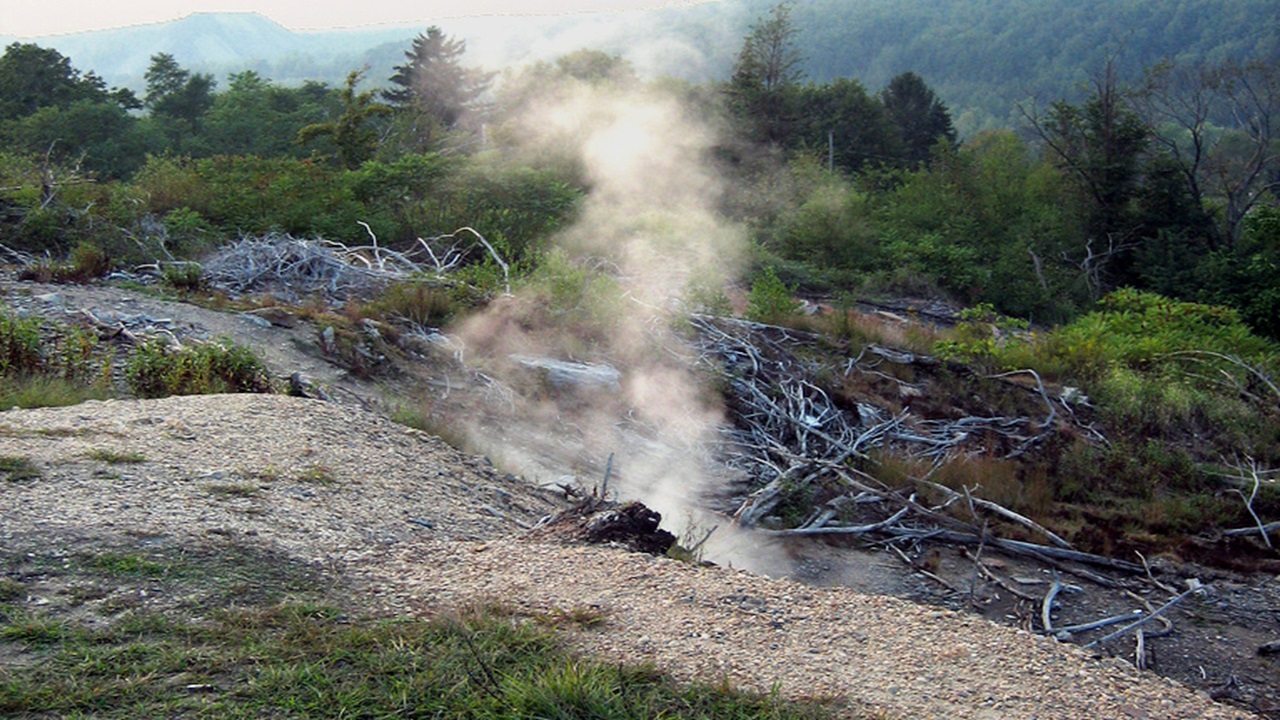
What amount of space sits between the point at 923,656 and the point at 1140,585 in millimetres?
4131

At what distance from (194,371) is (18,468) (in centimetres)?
206

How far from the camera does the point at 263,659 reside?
2.45 metres

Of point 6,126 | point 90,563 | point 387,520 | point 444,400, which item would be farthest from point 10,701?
point 6,126

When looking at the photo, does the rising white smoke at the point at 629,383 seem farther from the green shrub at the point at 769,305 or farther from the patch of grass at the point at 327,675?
the patch of grass at the point at 327,675

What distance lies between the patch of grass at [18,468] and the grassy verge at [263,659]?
0.75 m

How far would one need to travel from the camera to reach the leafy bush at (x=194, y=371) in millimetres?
5496

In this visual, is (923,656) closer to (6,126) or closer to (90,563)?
(90,563)

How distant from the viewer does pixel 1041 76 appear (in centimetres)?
9475

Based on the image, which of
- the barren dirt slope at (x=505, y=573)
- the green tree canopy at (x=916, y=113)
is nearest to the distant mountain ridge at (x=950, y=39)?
the green tree canopy at (x=916, y=113)

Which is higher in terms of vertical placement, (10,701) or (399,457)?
(10,701)

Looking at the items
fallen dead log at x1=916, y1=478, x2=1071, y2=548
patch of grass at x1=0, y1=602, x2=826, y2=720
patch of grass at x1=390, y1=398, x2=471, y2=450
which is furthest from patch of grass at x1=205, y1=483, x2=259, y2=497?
fallen dead log at x1=916, y1=478, x2=1071, y2=548

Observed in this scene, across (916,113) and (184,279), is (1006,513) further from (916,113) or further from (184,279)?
(916,113)

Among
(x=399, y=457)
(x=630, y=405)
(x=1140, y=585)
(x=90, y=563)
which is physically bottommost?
(x=1140, y=585)

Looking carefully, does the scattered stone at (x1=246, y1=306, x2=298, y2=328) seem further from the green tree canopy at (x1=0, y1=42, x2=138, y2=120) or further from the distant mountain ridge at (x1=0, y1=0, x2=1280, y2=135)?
the distant mountain ridge at (x1=0, y1=0, x2=1280, y2=135)
